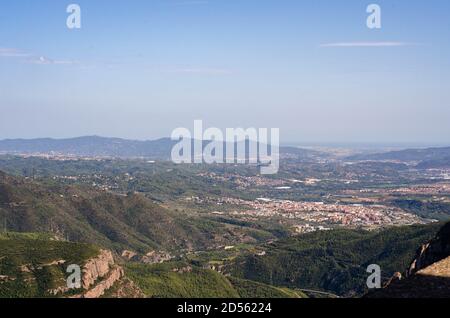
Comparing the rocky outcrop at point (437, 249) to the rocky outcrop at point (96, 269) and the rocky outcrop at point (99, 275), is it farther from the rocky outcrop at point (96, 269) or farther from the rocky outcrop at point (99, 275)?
the rocky outcrop at point (96, 269)

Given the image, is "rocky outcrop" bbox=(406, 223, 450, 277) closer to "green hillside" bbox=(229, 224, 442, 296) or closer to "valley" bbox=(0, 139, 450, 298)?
"valley" bbox=(0, 139, 450, 298)

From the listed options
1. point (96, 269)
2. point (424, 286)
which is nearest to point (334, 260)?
point (96, 269)

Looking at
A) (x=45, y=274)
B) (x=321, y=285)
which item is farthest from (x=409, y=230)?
(x=45, y=274)

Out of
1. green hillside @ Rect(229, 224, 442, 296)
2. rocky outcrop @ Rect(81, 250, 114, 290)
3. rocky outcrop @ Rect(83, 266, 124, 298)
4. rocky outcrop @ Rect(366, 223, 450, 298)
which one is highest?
rocky outcrop @ Rect(366, 223, 450, 298)

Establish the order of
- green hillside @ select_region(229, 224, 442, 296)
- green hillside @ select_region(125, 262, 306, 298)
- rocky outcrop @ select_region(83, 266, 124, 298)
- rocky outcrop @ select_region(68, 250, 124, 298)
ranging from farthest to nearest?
green hillside @ select_region(229, 224, 442, 296)
green hillside @ select_region(125, 262, 306, 298)
rocky outcrop @ select_region(68, 250, 124, 298)
rocky outcrop @ select_region(83, 266, 124, 298)

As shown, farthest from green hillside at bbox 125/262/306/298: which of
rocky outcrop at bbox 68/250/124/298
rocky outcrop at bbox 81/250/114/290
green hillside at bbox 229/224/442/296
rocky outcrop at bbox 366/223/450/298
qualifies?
rocky outcrop at bbox 366/223/450/298

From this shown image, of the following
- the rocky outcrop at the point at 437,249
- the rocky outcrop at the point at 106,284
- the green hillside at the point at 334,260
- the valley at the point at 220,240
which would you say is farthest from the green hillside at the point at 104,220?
the rocky outcrop at the point at 437,249

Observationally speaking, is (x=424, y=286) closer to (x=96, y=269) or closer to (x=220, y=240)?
(x=96, y=269)

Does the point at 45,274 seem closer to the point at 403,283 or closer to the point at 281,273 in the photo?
the point at 281,273
